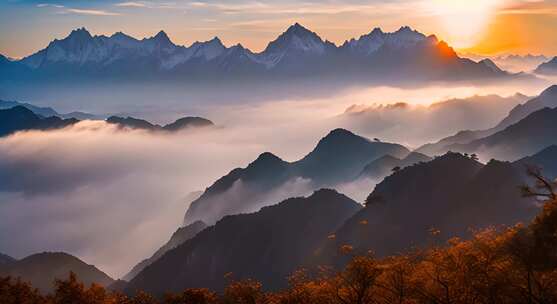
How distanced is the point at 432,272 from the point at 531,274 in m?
11.3

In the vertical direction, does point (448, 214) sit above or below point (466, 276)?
above

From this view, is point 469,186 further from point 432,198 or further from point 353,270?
point 353,270

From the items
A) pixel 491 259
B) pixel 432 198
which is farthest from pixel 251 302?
pixel 432 198

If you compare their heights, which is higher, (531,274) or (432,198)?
(432,198)

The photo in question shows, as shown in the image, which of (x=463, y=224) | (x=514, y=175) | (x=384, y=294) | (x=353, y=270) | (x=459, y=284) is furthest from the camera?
(x=514, y=175)

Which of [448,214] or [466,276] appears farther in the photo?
[448,214]

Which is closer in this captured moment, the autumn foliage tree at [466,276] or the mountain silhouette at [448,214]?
the autumn foliage tree at [466,276]

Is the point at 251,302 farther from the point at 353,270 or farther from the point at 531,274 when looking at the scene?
the point at 531,274

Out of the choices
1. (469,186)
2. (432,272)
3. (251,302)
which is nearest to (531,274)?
(432,272)

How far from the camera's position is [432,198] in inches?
7761

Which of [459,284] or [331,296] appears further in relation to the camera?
[331,296]

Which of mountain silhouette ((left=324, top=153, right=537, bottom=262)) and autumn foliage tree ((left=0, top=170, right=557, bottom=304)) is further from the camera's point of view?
mountain silhouette ((left=324, top=153, right=537, bottom=262))

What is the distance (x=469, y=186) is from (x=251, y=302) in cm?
13907

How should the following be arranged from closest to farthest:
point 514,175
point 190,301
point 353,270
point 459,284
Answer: point 459,284
point 353,270
point 190,301
point 514,175
